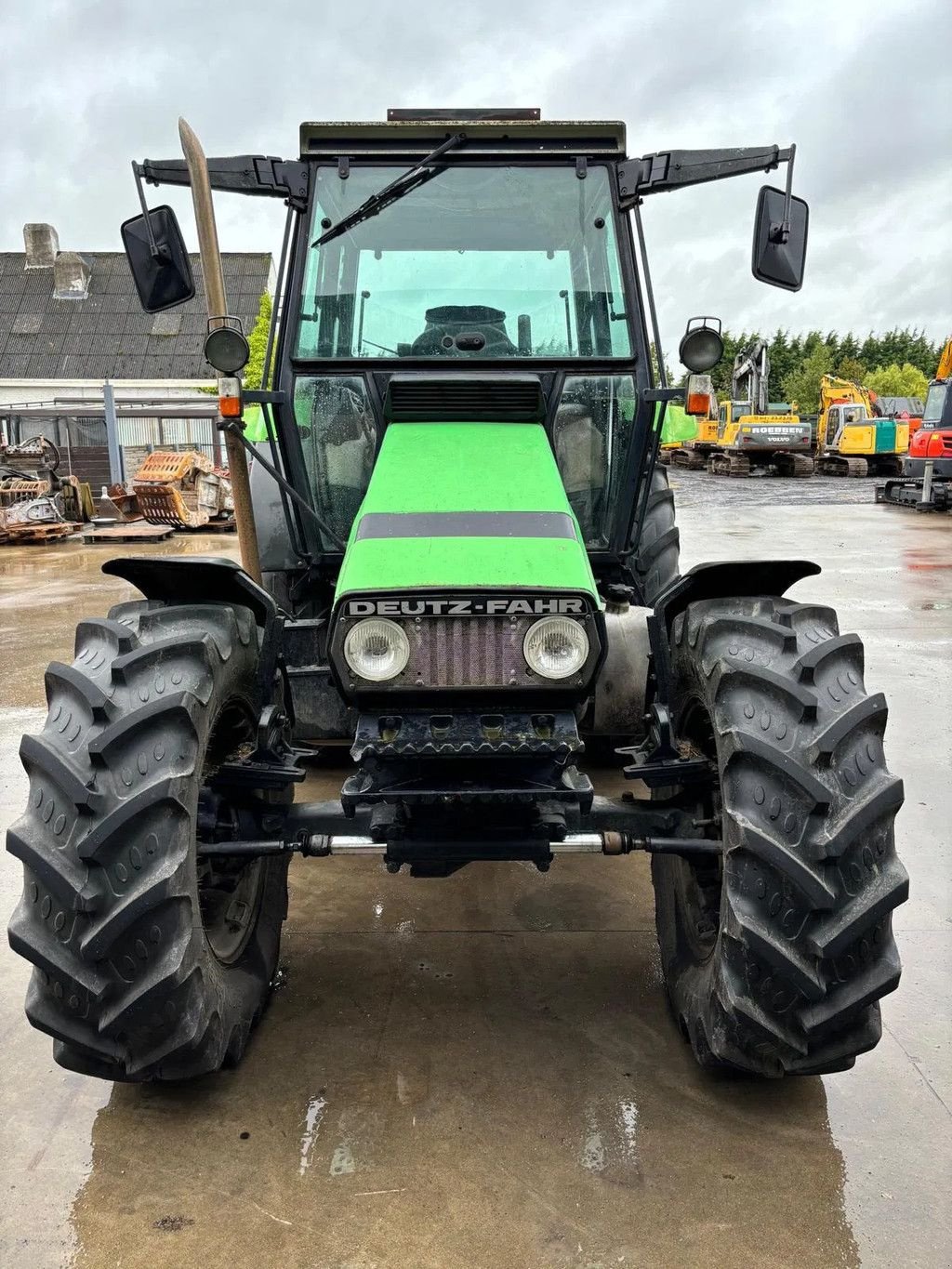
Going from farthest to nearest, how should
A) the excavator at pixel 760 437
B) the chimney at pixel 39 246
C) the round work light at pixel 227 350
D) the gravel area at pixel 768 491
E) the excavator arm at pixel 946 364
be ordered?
the chimney at pixel 39 246 → the excavator at pixel 760 437 → the gravel area at pixel 768 491 → the excavator arm at pixel 946 364 → the round work light at pixel 227 350

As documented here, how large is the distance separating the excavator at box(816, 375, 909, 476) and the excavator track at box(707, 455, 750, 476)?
253 cm

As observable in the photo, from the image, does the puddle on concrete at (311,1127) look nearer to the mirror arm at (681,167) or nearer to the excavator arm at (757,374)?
the mirror arm at (681,167)

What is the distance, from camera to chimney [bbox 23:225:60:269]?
1352 inches

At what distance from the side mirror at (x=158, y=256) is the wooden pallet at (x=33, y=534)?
14.2m

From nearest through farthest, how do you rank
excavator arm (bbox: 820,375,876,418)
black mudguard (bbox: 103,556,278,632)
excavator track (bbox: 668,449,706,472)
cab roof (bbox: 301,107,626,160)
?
black mudguard (bbox: 103,556,278,632) < cab roof (bbox: 301,107,626,160) < excavator arm (bbox: 820,375,876,418) < excavator track (bbox: 668,449,706,472)

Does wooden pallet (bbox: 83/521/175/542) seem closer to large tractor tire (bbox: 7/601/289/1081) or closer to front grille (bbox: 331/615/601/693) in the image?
large tractor tire (bbox: 7/601/289/1081)

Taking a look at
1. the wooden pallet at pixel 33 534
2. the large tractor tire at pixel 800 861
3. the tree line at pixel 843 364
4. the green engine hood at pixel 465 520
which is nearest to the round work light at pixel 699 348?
the green engine hood at pixel 465 520

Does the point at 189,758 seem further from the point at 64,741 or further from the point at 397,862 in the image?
the point at 397,862

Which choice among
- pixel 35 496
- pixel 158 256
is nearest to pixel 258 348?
pixel 35 496

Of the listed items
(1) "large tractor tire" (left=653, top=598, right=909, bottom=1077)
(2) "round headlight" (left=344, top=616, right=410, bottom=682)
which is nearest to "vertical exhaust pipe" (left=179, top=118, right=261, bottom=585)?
(2) "round headlight" (left=344, top=616, right=410, bottom=682)

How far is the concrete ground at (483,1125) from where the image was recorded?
2355 mm

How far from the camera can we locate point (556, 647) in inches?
105

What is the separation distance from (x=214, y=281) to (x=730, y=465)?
101 ft

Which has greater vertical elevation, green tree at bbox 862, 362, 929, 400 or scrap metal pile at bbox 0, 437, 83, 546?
green tree at bbox 862, 362, 929, 400
